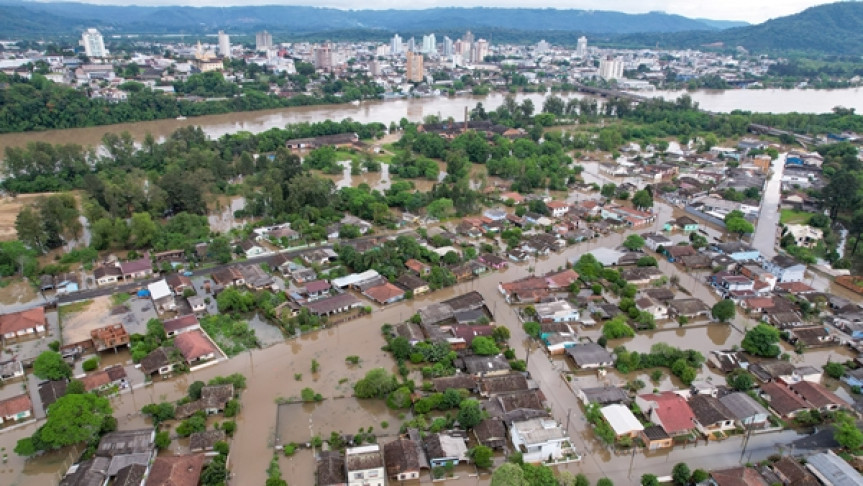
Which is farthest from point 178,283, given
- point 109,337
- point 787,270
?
point 787,270

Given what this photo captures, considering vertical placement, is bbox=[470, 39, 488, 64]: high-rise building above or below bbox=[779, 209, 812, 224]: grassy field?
above

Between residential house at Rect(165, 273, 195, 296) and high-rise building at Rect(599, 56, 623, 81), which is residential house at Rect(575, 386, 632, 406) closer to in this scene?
residential house at Rect(165, 273, 195, 296)

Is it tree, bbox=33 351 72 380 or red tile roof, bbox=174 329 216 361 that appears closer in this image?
tree, bbox=33 351 72 380

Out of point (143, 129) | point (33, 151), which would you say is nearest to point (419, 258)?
point (33, 151)

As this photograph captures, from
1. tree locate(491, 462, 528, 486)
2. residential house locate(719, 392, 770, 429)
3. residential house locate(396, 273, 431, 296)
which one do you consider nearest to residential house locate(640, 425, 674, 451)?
residential house locate(719, 392, 770, 429)

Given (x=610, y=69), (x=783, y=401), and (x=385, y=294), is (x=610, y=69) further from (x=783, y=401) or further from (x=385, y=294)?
(x=783, y=401)

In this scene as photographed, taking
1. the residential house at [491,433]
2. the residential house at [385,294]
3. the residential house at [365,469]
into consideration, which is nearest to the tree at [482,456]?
the residential house at [491,433]

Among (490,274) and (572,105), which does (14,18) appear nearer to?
(572,105)
